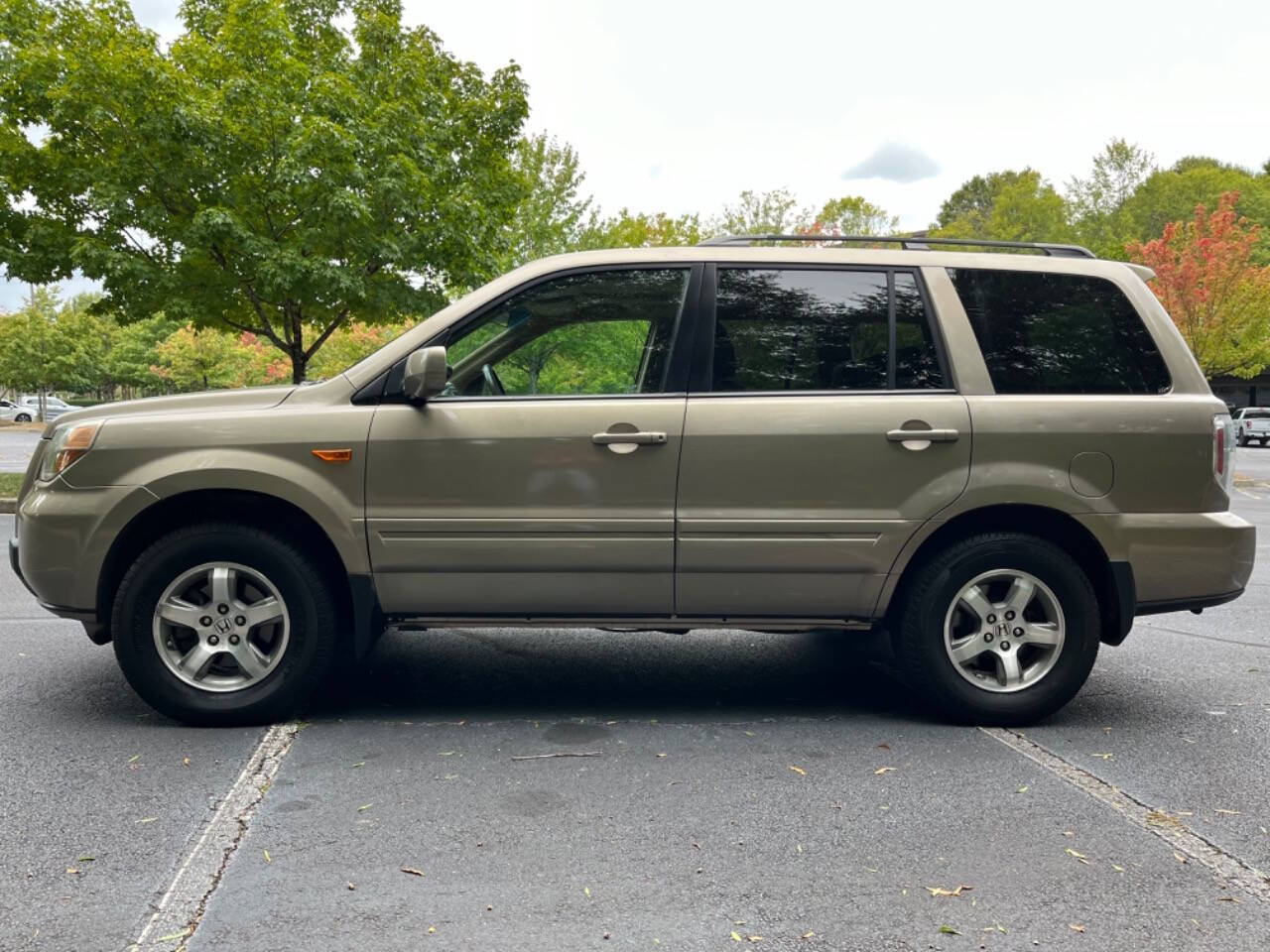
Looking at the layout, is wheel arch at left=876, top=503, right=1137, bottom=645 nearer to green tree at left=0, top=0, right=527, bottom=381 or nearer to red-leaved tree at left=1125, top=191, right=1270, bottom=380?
green tree at left=0, top=0, right=527, bottom=381

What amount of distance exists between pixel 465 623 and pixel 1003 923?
2.37 metres

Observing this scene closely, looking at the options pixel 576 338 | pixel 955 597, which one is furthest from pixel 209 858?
pixel 955 597

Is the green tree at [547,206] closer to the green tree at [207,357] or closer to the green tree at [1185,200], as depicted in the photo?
the green tree at [207,357]

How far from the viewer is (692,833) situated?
315 centimetres

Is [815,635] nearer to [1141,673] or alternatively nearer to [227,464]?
[1141,673]

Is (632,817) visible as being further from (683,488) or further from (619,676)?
(619,676)

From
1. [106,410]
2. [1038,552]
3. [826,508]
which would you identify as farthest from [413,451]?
[1038,552]

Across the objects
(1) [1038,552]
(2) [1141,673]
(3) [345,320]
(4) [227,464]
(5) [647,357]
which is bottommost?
(2) [1141,673]

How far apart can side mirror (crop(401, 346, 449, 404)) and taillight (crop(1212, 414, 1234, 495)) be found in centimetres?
320

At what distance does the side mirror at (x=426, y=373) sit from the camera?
3965 millimetres

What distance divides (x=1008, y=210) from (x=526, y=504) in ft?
213

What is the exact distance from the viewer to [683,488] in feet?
13.6

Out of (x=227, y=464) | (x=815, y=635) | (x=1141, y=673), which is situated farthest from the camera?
(x=815, y=635)

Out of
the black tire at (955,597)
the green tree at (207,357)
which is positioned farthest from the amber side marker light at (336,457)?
the green tree at (207,357)
